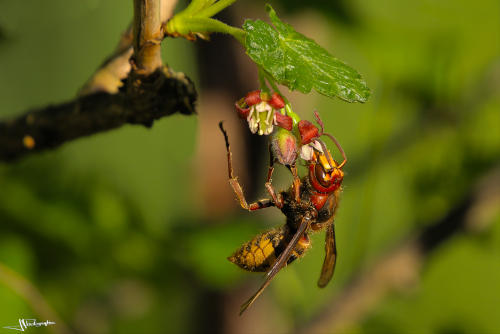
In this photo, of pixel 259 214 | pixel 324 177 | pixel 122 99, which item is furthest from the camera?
pixel 259 214

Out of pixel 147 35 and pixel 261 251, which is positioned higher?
pixel 147 35

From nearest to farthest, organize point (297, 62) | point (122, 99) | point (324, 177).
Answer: point (297, 62)
point (122, 99)
point (324, 177)

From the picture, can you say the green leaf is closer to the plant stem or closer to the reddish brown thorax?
Result: the plant stem

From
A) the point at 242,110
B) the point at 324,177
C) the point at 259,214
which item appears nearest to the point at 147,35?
the point at 242,110

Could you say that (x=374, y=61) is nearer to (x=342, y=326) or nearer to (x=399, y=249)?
(x=399, y=249)

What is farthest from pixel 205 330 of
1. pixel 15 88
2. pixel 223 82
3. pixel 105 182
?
pixel 15 88

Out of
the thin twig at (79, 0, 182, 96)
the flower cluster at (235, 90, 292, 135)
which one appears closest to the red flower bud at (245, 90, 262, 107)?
the flower cluster at (235, 90, 292, 135)

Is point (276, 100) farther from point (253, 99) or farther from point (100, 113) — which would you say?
point (100, 113)
